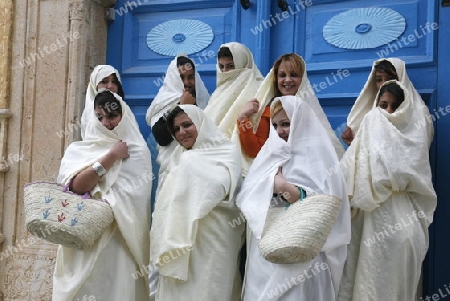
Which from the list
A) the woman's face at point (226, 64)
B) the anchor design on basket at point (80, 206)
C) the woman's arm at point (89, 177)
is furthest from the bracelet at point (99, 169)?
the woman's face at point (226, 64)

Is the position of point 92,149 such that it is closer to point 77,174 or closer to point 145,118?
point 77,174

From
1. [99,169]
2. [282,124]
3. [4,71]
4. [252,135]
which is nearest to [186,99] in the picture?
[252,135]

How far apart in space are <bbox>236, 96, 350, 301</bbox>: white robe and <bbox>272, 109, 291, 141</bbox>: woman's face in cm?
3

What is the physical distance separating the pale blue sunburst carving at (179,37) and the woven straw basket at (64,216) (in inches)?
63.7

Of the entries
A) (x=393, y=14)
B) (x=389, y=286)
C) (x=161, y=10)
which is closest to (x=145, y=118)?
(x=161, y=10)

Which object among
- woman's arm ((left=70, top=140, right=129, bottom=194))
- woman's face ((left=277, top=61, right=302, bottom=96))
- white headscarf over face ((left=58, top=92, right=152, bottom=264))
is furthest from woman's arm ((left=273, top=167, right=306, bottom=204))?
woman's arm ((left=70, top=140, right=129, bottom=194))

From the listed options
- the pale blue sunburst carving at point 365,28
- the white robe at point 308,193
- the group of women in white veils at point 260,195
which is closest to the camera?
the white robe at point 308,193

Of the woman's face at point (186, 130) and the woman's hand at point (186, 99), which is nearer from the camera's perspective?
the woman's face at point (186, 130)

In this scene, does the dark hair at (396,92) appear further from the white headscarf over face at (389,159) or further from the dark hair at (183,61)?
the dark hair at (183,61)

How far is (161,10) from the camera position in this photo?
5.02 metres

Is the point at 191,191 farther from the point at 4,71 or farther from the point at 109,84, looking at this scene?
the point at 4,71

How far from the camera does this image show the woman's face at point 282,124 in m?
3.51

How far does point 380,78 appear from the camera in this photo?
3900mm

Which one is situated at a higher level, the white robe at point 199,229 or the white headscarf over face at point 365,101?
the white headscarf over face at point 365,101
